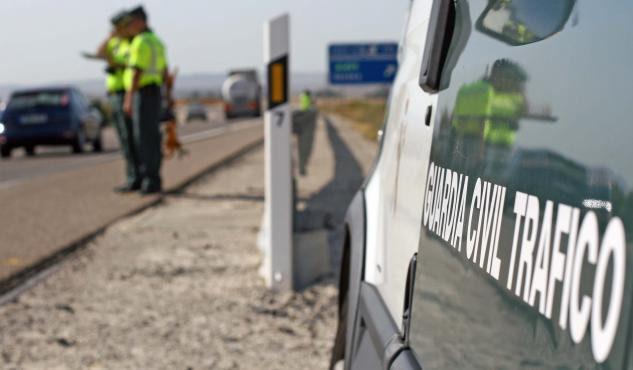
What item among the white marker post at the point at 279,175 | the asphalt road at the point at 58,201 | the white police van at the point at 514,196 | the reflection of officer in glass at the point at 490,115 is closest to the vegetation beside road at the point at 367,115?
the asphalt road at the point at 58,201

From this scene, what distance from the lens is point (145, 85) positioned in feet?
36.4

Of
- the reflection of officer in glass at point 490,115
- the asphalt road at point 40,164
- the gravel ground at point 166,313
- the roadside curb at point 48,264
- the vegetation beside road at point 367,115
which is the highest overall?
the reflection of officer in glass at point 490,115

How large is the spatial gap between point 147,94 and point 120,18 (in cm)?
85

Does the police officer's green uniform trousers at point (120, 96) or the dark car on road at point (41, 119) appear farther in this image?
the dark car on road at point (41, 119)

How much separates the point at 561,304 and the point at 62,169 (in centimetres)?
1755

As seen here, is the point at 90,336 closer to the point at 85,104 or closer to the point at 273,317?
the point at 273,317

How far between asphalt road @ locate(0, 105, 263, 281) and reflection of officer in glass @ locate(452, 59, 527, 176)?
5.42 meters

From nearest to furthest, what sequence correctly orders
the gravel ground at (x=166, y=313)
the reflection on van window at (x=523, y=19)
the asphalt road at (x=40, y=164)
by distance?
the reflection on van window at (x=523, y=19), the gravel ground at (x=166, y=313), the asphalt road at (x=40, y=164)

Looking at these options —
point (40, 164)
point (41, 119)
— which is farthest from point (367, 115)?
point (40, 164)

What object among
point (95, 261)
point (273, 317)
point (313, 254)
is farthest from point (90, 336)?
point (95, 261)

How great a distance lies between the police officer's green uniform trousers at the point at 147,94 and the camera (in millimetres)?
10883

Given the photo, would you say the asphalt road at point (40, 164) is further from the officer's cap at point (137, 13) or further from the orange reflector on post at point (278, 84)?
the orange reflector on post at point (278, 84)

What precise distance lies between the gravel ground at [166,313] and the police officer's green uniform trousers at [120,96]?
11.0 feet

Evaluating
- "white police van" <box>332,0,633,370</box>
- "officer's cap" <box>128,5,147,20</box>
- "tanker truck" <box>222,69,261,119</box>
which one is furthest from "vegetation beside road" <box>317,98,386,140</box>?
"white police van" <box>332,0,633,370</box>
